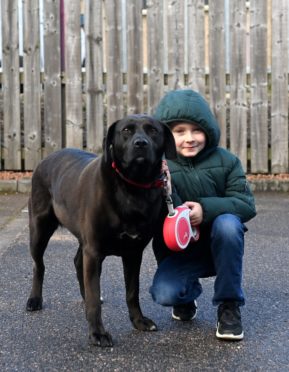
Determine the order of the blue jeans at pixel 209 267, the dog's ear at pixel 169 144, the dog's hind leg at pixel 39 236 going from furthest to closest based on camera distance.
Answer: the dog's hind leg at pixel 39 236 → the blue jeans at pixel 209 267 → the dog's ear at pixel 169 144

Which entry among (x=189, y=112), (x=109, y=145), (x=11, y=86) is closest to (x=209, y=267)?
(x=189, y=112)

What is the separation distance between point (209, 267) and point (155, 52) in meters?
4.13

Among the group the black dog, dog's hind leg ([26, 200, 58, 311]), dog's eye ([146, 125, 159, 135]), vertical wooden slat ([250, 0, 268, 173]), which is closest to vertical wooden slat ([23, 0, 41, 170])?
vertical wooden slat ([250, 0, 268, 173])

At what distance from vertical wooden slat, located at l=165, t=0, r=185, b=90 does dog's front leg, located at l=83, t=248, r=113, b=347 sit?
4.42 metres

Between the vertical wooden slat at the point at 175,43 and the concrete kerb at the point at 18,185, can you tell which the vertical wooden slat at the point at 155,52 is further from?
the concrete kerb at the point at 18,185

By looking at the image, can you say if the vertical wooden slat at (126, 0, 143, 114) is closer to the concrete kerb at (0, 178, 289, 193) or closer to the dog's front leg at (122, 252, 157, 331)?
the concrete kerb at (0, 178, 289, 193)

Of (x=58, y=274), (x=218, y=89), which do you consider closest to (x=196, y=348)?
(x=58, y=274)

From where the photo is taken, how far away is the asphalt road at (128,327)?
129 inches

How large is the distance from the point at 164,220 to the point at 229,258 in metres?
0.39

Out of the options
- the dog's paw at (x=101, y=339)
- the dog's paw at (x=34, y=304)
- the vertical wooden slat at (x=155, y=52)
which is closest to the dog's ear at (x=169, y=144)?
the dog's paw at (x=101, y=339)

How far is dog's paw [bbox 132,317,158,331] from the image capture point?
12.3 feet

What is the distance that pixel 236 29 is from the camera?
762 centimetres

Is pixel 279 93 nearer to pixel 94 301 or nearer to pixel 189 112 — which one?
pixel 189 112

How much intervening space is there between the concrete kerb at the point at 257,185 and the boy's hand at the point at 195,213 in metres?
3.96
